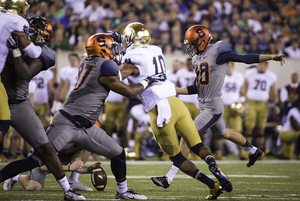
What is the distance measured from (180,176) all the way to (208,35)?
7.00 feet

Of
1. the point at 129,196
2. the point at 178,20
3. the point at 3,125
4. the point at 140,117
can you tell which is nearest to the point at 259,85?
the point at 140,117

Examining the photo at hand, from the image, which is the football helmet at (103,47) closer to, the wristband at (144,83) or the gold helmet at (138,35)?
the wristband at (144,83)

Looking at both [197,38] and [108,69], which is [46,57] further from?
[197,38]

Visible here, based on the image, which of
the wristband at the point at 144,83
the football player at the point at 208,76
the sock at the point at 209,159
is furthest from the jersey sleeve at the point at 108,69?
the football player at the point at 208,76

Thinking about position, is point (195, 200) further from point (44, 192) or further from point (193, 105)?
point (193, 105)

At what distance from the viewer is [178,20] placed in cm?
1174

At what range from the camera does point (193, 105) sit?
825 centimetres

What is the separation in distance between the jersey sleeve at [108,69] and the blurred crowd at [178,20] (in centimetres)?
625

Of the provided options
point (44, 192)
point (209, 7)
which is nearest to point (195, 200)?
point (44, 192)

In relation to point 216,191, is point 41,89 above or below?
above

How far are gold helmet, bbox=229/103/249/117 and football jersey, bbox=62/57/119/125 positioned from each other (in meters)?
4.62

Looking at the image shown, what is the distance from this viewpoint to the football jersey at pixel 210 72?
4.64 m

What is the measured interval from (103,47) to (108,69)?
275 mm

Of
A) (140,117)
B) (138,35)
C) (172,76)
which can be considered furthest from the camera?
(172,76)
